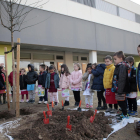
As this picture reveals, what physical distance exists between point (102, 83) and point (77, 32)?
333 inches

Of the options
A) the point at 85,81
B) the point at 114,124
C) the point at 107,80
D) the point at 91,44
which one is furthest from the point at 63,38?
the point at 114,124

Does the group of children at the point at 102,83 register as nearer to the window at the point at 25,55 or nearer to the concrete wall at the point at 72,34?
the concrete wall at the point at 72,34

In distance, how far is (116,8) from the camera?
16.0 metres

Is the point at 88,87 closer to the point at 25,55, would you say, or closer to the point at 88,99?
the point at 88,99

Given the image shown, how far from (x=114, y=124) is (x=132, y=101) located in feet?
3.68

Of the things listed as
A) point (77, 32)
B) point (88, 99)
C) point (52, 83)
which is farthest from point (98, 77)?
point (77, 32)

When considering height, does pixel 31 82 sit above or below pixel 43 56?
below

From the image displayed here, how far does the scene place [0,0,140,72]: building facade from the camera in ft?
33.6

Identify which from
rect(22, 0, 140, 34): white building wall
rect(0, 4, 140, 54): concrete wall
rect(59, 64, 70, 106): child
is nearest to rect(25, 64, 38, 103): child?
rect(59, 64, 70, 106): child

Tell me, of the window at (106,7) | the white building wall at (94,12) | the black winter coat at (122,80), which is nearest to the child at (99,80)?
the black winter coat at (122,80)

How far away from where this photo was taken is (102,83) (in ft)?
14.7

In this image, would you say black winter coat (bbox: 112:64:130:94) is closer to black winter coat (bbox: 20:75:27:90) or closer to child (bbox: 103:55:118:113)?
child (bbox: 103:55:118:113)

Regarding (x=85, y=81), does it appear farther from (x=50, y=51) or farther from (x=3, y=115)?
(x=50, y=51)

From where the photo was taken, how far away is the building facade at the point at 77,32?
1023 centimetres
